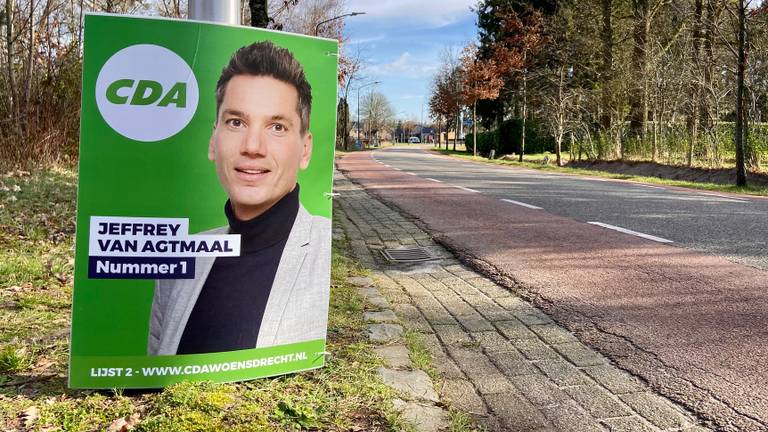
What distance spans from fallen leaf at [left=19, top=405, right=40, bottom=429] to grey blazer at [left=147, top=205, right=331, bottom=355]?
47cm

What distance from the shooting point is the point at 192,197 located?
9.25 feet

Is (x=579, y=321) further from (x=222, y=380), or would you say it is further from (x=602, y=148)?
(x=602, y=148)

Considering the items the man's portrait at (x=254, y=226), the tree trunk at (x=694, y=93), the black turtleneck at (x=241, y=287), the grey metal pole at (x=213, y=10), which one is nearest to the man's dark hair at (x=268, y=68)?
the man's portrait at (x=254, y=226)

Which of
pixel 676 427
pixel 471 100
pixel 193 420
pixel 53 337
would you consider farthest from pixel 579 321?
pixel 471 100

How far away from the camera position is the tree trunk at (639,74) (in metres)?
27.5

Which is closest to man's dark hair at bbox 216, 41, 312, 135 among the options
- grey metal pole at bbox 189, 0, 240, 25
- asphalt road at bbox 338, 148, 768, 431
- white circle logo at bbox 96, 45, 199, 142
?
white circle logo at bbox 96, 45, 199, 142

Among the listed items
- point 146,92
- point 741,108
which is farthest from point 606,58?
point 146,92

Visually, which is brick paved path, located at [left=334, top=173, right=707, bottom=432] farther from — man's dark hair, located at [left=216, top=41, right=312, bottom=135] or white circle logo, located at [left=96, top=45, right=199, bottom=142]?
white circle logo, located at [left=96, top=45, right=199, bottom=142]

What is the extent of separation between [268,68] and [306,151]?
1.36ft

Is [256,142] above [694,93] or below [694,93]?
below

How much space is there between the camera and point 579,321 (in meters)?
4.31

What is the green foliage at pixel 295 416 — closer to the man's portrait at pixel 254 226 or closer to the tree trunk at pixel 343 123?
the man's portrait at pixel 254 226

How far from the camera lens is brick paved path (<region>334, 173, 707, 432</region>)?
2.83m

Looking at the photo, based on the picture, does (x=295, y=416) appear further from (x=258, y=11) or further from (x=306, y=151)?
(x=258, y=11)
